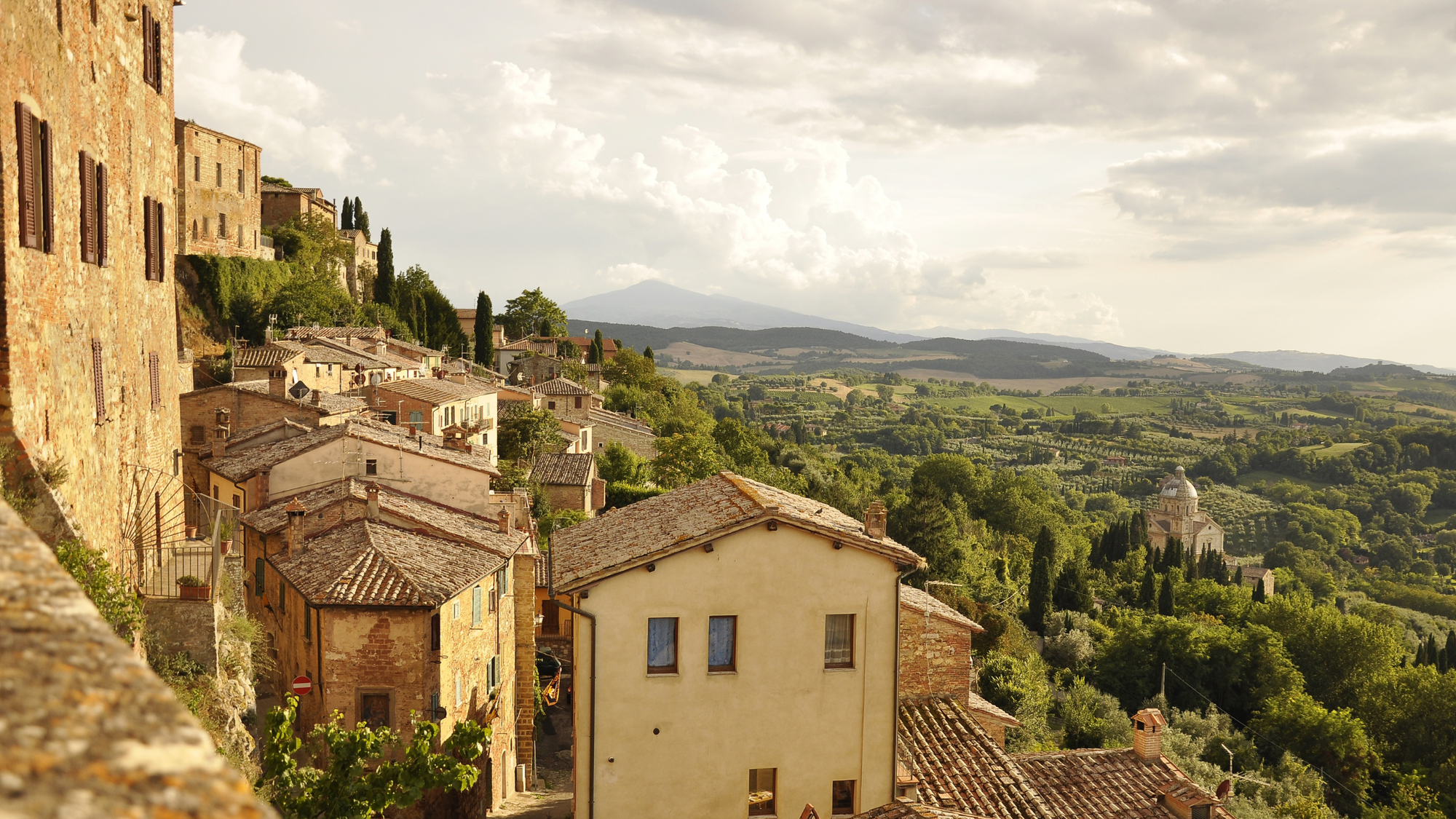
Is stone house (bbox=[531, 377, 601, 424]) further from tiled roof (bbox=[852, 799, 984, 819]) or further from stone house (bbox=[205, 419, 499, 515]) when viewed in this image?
tiled roof (bbox=[852, 799, 984, 819])

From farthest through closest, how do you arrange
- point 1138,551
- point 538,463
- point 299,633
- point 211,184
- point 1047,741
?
1. point 1138,551
2. point 211,184
3. point 538,463
4. point 1047,741
5. point 299,633

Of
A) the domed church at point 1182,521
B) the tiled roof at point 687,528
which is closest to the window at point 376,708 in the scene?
the tiled roof at point 687,528

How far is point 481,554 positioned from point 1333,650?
6259 cm

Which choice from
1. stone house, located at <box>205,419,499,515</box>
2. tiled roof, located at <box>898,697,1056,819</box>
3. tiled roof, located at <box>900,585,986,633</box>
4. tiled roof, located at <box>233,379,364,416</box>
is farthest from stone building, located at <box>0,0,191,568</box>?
tiled roof, located at <box>233,379,364,416</box>

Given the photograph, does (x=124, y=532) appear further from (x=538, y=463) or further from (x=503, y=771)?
(x=538, y=463)

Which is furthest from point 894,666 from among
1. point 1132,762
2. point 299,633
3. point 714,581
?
point 299,633

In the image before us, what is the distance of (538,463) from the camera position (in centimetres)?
4794

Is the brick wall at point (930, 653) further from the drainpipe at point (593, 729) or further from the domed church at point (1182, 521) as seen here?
the domed church at point (1182, 521)

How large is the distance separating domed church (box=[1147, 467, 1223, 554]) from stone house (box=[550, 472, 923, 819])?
4898 inches

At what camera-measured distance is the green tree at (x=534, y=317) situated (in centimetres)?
10525

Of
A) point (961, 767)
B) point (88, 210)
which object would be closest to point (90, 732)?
point (88, 210)

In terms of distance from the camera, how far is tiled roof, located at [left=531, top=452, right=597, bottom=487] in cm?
4556

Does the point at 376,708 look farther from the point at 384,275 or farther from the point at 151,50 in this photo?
the point at 384,275

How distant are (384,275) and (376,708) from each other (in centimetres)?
6761
